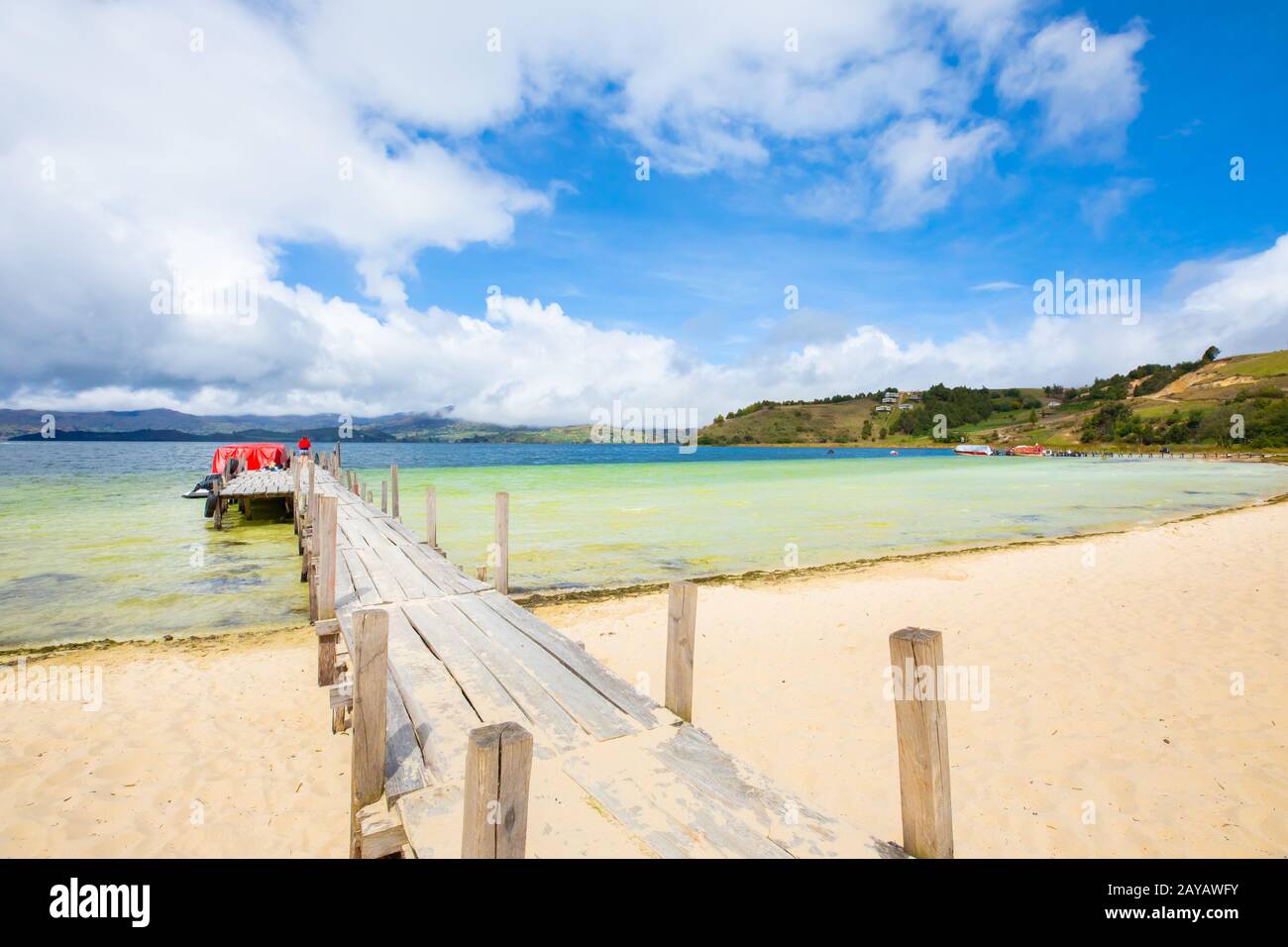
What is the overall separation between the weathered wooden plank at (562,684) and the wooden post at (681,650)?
42 centimetres

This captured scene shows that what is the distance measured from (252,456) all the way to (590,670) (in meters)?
35.5

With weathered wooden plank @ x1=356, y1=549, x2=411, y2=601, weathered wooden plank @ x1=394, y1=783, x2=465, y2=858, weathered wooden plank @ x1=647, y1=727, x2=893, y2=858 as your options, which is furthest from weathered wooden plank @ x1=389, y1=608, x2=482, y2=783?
weathered wooden plank @ x1=356, y1=549, x2=411, y2=601

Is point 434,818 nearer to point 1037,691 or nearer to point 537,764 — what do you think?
point 537,764

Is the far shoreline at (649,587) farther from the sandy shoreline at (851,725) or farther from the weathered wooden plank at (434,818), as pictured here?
the weathered wooden plank at (434,818)

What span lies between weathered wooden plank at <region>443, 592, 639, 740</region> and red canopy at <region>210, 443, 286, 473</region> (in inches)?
1175

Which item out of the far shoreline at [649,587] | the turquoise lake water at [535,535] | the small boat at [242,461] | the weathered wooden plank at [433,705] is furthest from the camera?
the small boat at [242,461]

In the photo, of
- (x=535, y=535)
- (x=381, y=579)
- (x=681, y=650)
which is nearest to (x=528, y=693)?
(x=681, y=650)

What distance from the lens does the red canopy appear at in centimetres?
3132

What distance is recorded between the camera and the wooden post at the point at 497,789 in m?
2.24

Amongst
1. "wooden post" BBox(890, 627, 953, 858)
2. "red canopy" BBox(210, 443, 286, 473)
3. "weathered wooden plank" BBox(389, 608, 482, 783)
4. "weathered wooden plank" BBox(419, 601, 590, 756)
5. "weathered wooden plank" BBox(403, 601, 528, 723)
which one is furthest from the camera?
"red canopy" BBox(210, 443, 286, 473)

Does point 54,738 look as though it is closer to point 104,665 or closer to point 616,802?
point 104,665

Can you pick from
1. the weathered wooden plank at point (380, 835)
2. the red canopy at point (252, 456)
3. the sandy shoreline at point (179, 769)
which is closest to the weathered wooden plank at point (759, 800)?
the weathered wooden plank at point (380, 835)

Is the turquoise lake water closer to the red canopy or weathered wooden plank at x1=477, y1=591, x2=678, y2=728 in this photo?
the red canopy

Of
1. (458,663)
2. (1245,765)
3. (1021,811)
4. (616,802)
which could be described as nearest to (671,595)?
(616,802)
